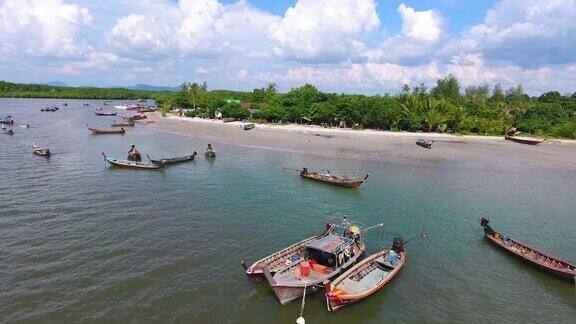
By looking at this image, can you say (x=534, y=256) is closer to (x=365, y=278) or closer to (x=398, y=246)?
(x=398, y=246)

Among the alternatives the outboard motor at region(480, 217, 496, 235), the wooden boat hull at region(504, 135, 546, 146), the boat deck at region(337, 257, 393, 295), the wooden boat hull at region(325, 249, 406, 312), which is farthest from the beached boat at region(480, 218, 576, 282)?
the wooden boat hull at region(504, 135, 546, 146)

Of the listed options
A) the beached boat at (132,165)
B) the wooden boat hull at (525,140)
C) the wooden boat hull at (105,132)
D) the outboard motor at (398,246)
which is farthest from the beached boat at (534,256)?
the wooden boat hull at (105,132)

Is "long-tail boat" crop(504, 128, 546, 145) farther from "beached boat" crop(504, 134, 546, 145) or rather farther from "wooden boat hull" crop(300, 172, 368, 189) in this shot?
"wooden boat hull" crop(300, 172, 368, 189)

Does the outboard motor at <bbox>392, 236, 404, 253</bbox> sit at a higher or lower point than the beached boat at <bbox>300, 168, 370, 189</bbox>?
lower

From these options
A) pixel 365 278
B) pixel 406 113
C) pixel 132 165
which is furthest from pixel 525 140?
pixel 132 165

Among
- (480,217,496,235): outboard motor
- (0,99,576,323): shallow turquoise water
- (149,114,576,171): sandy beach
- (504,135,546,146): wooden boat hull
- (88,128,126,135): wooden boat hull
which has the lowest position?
(0,99,576,323): shallow turquoise water

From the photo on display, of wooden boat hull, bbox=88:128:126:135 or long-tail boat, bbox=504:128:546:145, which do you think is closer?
wooden boat hull, bbox=88:128:126:135

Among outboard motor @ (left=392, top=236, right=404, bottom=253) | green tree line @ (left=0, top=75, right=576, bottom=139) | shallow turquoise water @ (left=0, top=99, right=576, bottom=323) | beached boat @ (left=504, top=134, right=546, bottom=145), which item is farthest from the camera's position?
green tree line @ (left=0, top=75, right=576, bottom=139)

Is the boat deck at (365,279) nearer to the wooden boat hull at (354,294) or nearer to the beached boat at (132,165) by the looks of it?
the wooden boat hull at (354,294)
